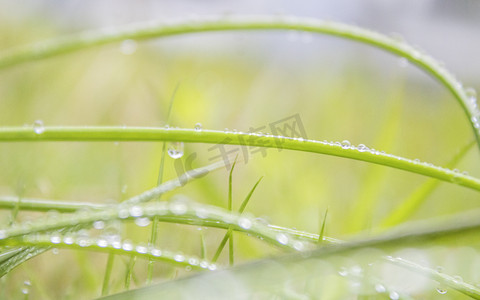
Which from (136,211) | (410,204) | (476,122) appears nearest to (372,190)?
(410,204)

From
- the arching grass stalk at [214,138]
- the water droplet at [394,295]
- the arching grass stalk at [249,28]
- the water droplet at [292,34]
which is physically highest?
the water droplet at [292,34]

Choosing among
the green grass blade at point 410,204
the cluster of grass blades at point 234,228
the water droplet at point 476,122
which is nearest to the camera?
the cluster of grass blades at point 234,228

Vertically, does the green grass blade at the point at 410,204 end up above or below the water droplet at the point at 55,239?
above

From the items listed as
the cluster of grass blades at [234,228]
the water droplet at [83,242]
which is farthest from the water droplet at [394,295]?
the water droplet at [83,242]

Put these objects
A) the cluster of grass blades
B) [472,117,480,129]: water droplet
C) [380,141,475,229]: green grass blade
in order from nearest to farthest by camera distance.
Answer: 1. the cluster of grass blades
2. [472,117,480,129]: water droplet
3. [380,141,475,229]: green grass blade

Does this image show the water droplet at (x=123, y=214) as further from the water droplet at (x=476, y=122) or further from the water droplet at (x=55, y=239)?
the water droplet at (x=476, y=122)

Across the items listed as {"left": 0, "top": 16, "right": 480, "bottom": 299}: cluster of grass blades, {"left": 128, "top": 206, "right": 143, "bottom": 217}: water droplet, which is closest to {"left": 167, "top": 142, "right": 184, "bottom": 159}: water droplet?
{"left": 0, "top": 16, "right": 480, "bottom": 299}: cluster of grass blades

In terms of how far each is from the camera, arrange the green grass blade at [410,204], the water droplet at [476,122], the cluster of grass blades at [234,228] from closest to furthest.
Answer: the cluster of grass blades at [234,228]
the water droplet at [476,122]
the green grass blade at [410,204]

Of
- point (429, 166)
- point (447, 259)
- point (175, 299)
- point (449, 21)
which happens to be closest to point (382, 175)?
point (447, 259)

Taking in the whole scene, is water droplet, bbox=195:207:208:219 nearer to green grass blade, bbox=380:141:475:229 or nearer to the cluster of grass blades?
the cluster of grass blades
